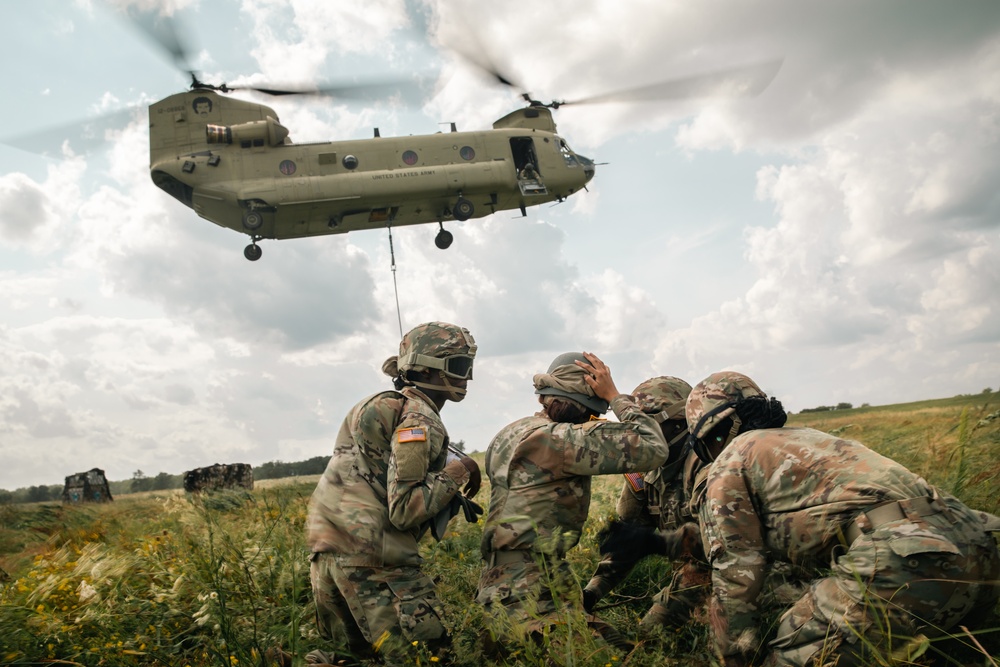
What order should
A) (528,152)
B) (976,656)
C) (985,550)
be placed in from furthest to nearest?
(528,152)
(976,656)
(985,550)

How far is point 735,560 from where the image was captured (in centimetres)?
371

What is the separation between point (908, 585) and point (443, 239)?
20824 mm

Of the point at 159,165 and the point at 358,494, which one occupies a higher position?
the point at 159,165

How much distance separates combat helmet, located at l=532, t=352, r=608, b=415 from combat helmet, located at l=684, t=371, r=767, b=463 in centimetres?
57

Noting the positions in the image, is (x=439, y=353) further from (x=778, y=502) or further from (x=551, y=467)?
(x=778, y=502)

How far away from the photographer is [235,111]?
2239 centimetres

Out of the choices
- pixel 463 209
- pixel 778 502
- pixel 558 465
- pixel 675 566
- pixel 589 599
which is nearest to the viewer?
pixel 778 502

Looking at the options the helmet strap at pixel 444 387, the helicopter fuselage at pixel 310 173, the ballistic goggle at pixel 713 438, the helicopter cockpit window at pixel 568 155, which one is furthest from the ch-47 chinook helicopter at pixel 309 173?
the ballistic goggle at pixel 713 438

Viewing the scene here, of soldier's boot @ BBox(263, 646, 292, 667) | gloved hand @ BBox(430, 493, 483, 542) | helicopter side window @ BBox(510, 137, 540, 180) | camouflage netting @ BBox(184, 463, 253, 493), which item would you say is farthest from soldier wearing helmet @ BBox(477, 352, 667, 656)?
helicopter side window @ BBox(510, 137, 540, 180)

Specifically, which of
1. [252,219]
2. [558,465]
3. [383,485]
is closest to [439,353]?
[383,485]

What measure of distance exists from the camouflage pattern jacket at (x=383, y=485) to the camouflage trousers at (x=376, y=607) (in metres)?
0.08

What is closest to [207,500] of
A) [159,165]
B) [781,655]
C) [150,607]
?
[150,607]

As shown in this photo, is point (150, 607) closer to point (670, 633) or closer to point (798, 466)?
point (670, 633)

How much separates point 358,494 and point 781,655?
2.27 metres
